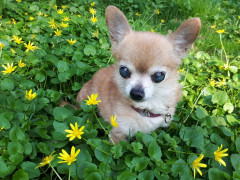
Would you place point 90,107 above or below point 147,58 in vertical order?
below

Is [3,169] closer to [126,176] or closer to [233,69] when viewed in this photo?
[126,176]

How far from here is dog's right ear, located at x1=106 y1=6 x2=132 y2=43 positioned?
196 centimetres

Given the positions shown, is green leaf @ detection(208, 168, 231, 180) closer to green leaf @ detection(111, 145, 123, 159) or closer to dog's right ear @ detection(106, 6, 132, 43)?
green leaf @ detection(111, 145, 123, 159)

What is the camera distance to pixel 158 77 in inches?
70.5

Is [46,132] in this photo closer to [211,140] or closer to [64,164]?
[64,164]

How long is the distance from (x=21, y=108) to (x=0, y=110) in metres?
0.17

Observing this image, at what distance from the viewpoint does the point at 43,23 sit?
3.30m

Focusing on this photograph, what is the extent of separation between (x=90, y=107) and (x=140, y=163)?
0.65m

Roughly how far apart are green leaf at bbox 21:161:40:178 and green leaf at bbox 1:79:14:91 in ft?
2.98

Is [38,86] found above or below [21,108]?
below

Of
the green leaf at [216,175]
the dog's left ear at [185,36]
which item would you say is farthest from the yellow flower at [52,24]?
the green leaf at [216,175]

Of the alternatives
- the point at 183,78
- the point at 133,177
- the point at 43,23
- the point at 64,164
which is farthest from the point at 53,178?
the point at 43,23

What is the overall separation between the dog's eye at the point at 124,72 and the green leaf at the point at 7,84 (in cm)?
109

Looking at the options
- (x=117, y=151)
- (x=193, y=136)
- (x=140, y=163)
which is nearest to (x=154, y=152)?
(x=140, y=163)
